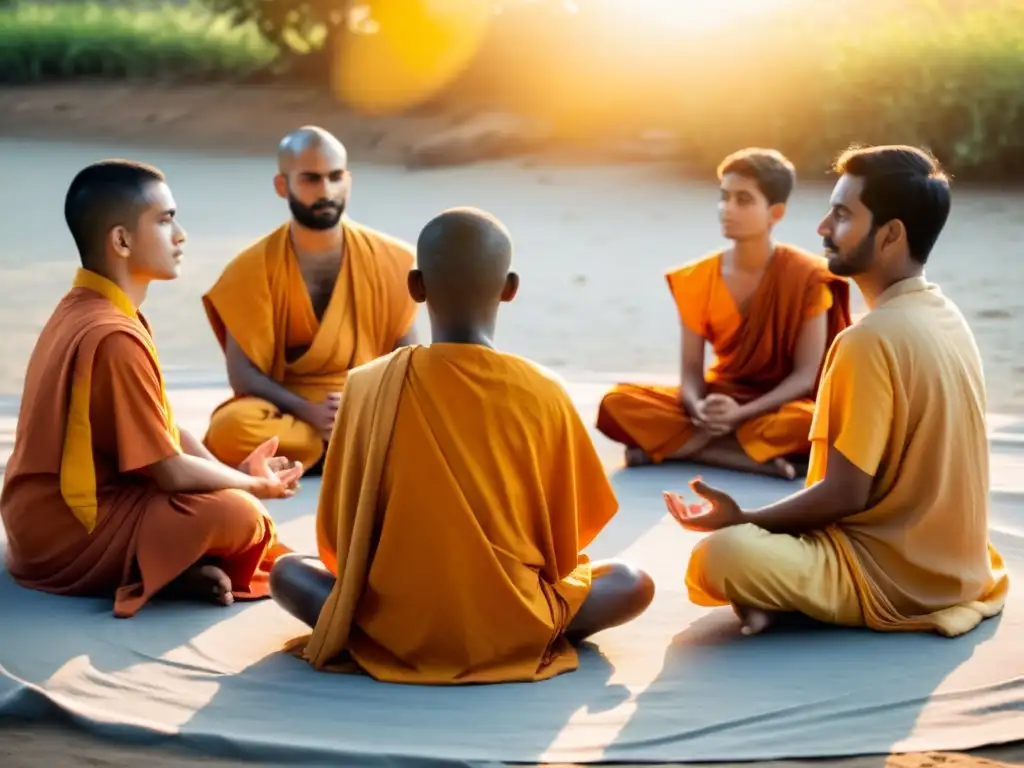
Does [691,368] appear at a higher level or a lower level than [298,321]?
lower

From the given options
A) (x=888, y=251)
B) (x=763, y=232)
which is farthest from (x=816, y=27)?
(x=888, y=251)

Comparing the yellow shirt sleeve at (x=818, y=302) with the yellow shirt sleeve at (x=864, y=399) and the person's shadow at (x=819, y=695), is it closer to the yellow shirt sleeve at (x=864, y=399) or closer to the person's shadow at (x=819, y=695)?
the person's shadow at (x=819, y=695)

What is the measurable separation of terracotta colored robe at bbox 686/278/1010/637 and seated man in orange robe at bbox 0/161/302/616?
1508 millimetres

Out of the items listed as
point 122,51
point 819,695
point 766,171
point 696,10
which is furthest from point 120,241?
point 122,51

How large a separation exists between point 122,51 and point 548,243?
11.7 metres

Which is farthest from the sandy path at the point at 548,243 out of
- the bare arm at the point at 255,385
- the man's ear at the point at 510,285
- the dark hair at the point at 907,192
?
the man's ear at the point at 510,285

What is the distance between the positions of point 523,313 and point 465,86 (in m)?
9.80

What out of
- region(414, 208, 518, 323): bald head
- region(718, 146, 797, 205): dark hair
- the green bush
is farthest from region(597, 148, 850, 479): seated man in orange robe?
the green bush

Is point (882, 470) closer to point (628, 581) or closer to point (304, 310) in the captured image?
point (628, 581)

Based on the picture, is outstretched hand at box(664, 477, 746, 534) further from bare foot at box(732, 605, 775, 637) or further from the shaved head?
the shaved head

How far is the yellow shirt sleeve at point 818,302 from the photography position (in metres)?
6.55

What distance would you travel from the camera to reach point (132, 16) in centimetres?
2539

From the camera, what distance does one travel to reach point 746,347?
6.72 m

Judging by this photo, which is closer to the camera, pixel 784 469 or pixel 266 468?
pixel 266 468
